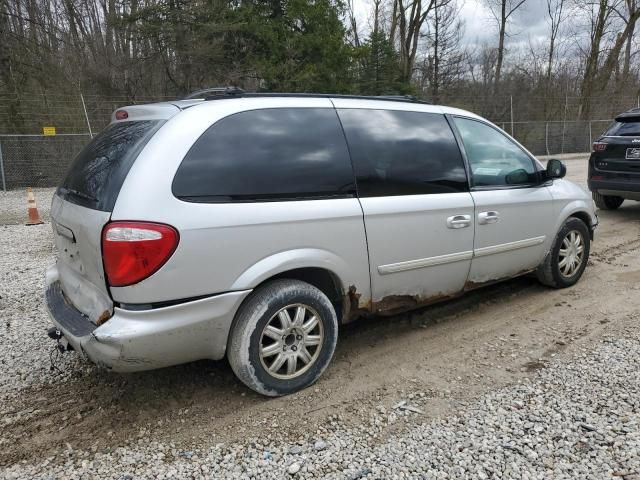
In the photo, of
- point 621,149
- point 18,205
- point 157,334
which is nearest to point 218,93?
point 157,334

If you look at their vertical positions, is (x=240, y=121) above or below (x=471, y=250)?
above

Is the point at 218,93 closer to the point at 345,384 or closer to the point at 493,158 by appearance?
the point at 345,384

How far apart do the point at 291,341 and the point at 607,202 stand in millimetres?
8161

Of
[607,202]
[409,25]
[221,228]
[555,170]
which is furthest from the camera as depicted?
[409,25]

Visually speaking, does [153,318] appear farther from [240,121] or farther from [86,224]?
[240,121]

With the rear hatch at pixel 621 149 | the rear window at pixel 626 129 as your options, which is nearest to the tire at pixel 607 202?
the rear hatch at pixel 621 149

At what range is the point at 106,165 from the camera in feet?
9.12

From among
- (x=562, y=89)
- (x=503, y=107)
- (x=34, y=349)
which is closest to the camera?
(x=34, y=349)

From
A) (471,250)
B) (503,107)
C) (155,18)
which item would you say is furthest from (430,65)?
(471,250)

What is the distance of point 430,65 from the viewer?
99.3ft

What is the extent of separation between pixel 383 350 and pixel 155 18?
17.1 metres

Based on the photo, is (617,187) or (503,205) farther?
(617,187)

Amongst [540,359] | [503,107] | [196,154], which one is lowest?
[540,359]

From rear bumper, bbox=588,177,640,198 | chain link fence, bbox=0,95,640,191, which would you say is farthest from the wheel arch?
chain link fence, bbox=0,95,640,191
